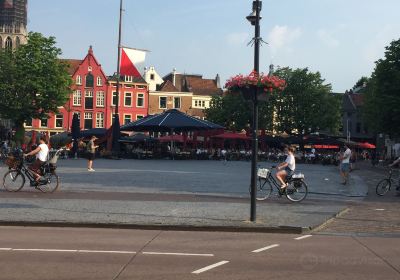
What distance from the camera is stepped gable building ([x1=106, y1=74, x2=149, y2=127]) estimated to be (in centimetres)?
8650

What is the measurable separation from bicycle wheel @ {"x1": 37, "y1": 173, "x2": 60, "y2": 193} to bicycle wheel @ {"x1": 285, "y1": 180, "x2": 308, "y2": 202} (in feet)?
22.9

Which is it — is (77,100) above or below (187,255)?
above

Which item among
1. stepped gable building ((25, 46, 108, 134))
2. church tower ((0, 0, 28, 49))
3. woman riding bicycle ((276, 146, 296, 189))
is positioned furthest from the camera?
church tower ((0, 0, 28, 49))

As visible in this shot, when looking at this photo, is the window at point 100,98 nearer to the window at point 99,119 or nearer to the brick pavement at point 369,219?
the window at point 99,119

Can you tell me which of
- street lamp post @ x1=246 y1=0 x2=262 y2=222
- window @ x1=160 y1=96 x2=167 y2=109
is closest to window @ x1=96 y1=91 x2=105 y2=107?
window @ x1=160 y1=96 x2=167 y2=109

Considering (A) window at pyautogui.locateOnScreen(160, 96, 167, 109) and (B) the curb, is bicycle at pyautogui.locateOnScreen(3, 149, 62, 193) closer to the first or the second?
(B) the curb

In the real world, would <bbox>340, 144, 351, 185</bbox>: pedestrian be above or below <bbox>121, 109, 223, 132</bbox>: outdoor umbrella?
below

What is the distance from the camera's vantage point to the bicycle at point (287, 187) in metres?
A: 16.5

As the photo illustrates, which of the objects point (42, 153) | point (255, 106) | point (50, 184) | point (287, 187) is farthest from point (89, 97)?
point (255, 106)

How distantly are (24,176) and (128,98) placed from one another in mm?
71171

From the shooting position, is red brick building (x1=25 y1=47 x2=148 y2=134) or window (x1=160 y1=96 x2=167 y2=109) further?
window (x1=160 y1=96 x2=167 y2=109)

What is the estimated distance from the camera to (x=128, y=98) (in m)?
87.6

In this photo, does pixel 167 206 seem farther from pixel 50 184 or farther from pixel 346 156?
pixel 346 156

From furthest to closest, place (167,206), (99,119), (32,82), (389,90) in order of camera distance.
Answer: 1. (99,119)
2. (32,82)
3. (389,90)
4. (167,206)
